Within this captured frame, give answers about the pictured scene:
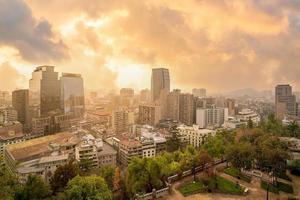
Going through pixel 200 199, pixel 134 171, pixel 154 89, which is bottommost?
pixel 200 199

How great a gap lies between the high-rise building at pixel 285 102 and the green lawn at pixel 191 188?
212 feet

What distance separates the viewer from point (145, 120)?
64062 mm

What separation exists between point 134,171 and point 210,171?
5.27 m

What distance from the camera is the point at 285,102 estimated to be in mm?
79188

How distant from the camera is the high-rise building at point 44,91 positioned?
209ft

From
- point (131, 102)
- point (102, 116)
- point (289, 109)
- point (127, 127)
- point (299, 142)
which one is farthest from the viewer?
point (131, 102)

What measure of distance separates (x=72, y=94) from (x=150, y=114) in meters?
34.3

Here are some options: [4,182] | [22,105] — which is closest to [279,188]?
[4,182]

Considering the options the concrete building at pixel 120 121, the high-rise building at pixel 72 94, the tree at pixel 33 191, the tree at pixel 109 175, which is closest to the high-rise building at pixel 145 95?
the high-rise building at pixel 72 94

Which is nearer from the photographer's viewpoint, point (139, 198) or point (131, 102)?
point (139, 198)

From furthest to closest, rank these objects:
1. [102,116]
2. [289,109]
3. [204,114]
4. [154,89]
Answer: [154,89] < [289,109] < [102,116] < [204,114]

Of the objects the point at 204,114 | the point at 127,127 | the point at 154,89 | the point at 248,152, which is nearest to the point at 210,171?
the point at 248,152

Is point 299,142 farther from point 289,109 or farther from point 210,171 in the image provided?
point 289,109

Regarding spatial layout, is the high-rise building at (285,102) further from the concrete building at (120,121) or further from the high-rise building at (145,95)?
the high-rise building at (145,95)
